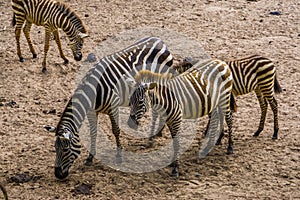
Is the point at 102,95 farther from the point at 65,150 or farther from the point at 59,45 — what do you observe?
the point at 59,45

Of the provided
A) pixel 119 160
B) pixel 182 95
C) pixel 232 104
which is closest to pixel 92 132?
pixel 119 160

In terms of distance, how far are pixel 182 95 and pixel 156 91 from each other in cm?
52

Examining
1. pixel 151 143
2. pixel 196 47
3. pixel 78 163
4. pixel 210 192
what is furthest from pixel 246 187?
pixel 196 47

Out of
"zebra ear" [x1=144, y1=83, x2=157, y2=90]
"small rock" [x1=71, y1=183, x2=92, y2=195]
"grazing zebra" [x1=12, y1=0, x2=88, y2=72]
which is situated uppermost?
"grazing zebra" [x1=12, y1=0, x2=88, y2=72]

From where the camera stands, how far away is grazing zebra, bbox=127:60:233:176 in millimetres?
8078

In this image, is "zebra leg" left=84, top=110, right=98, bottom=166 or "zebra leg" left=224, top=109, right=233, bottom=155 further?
"zebra leg" left=224, top=109, right=233, bottom=155

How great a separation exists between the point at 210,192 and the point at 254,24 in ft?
21.9

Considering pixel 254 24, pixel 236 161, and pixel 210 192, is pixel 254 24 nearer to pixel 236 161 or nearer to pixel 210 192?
pixel 236 161

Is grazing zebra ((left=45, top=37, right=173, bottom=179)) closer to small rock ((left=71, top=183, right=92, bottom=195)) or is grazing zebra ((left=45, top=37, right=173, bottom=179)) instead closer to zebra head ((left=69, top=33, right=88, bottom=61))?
small rock ((left=71, top=183, right=92, bottom=195))

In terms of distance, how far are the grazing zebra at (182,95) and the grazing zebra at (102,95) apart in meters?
0.47

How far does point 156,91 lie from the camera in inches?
324

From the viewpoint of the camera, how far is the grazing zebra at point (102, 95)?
317 inches

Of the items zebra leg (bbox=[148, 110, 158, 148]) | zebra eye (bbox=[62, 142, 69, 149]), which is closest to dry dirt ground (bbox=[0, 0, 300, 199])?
zebra leg (bbox=[148, 110, 158, 148])

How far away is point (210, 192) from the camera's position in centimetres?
798
